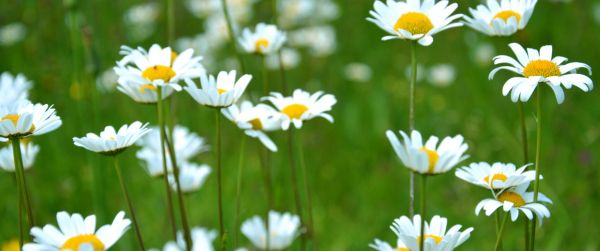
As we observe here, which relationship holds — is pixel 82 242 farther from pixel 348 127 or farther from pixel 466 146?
pixel 348 127

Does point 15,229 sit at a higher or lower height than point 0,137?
lower

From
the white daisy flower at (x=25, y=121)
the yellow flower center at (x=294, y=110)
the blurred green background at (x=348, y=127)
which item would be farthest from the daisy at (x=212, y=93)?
the blurred green background at (x=348, y=127)

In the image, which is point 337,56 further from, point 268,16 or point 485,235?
point 485,235

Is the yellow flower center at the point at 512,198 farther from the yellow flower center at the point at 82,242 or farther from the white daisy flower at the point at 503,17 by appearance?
the yellow flower center at the point at 82,242

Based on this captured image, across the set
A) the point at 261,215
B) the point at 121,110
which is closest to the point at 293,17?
the point at 121,110

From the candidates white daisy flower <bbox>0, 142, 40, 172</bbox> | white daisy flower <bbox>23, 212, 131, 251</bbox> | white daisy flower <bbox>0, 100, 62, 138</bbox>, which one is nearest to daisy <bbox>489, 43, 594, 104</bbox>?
white daisy flower <bbox>23, 212, 131, 251</bbox>
